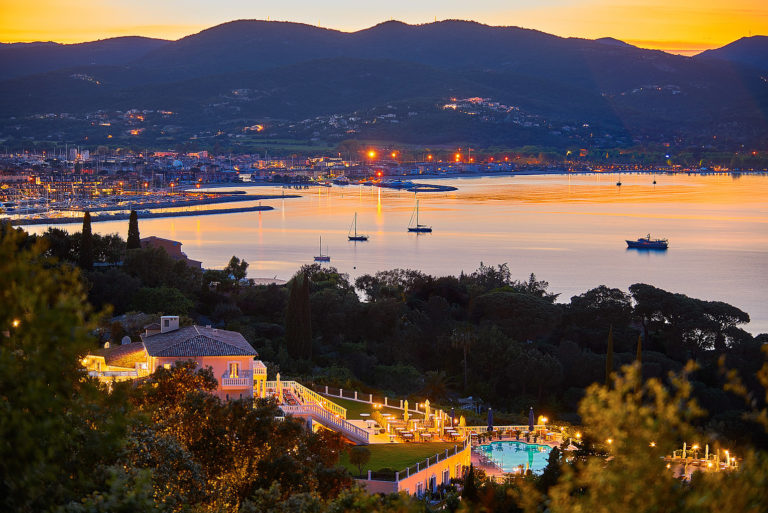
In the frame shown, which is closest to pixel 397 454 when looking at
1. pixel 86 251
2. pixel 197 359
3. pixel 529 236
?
pixel 197 359

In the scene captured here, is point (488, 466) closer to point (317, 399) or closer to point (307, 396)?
point (317, 399)

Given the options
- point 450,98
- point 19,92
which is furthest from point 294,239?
point 19,92

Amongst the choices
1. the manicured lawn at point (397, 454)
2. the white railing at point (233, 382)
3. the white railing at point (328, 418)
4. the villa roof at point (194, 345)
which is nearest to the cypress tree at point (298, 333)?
the villa roof at point (194, 345)

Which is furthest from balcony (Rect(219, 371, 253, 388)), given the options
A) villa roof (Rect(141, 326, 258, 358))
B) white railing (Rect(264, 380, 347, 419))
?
white railing (Rect(264, 380, 347, 419))

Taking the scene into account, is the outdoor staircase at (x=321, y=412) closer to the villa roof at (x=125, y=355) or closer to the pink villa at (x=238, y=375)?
the pink villa at (x=238, y=375)

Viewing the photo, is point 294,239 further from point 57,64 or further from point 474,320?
point 57,64
